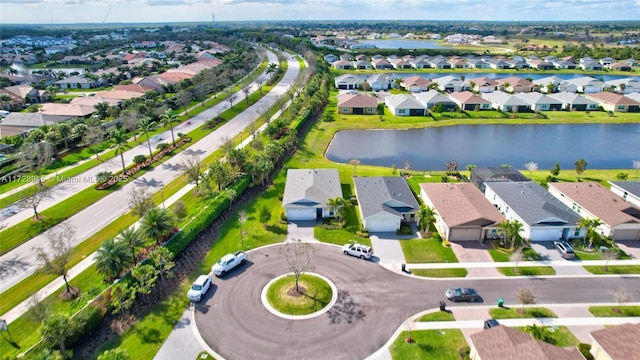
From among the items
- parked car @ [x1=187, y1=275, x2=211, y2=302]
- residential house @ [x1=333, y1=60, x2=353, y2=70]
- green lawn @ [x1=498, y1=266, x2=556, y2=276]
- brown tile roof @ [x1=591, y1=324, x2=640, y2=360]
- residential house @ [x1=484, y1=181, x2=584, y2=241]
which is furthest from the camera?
residential house @ [x1=333, y1=60, x2=353, y2=70]

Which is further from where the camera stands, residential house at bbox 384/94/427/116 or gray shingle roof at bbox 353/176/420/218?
residential house at bbox 384/94/427/116

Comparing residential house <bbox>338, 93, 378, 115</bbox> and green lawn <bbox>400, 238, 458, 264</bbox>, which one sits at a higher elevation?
residential house <bbox>338, 93, 378, 115</bbox>

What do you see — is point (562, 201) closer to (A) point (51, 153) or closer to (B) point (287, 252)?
(B) point (287, 252)

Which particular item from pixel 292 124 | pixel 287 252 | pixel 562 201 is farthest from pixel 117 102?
pixel 562 201

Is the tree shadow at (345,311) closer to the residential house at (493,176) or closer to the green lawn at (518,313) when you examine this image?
the green lawn at (518,313)

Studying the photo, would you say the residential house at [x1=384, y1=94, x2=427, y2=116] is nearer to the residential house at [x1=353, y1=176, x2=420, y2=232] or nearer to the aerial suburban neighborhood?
the aerial suburban neighborhood

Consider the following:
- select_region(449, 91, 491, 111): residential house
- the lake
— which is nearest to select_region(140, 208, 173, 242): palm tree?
the lake

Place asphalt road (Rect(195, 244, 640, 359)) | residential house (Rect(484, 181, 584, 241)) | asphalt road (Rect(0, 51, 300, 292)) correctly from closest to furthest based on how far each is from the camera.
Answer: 1. asphalt road (Rect(195, 244, 640, 359))
2. asphalt road (Rect(0, 51, 300, 292))
3. residential house (Rect(484, 181, 584, 241))

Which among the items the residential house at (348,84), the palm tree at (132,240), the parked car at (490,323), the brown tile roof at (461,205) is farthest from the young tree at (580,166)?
the residential house at (348,84)
